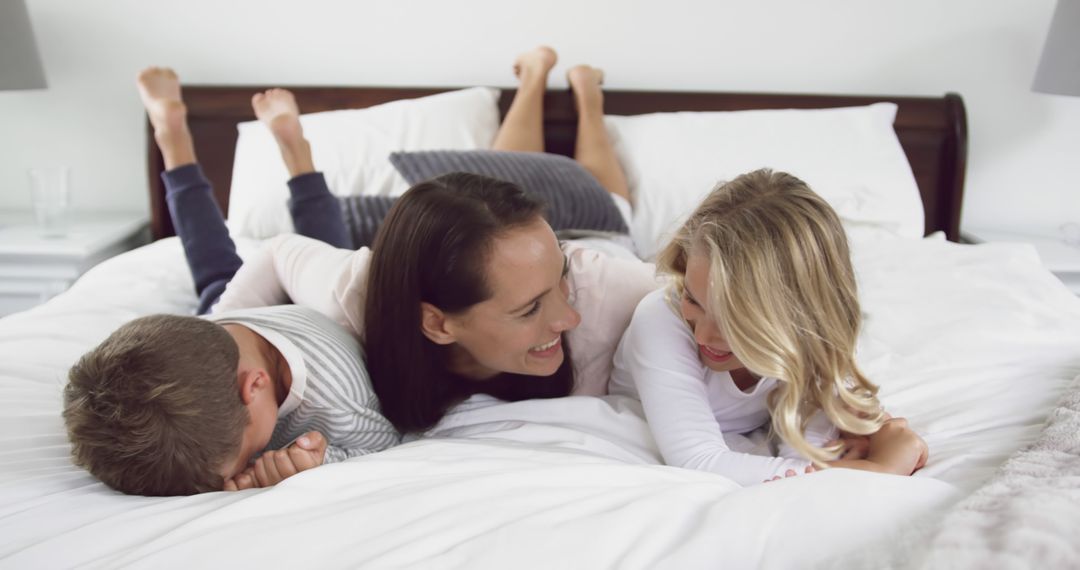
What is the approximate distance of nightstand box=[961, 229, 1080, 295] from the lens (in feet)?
7.29

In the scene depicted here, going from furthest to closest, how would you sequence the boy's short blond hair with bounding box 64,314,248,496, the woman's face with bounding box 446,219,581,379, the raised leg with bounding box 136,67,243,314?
1. the raised leg with bounding box 136,67,243,314
2. the woman's face with bounding box 446,219,581,379
3. the boy's short blond hair with bounding box 64,314,248,496

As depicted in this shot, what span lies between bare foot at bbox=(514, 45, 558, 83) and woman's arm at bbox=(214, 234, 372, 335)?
3.23 ft

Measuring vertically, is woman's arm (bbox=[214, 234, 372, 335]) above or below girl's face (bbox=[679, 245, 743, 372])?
below

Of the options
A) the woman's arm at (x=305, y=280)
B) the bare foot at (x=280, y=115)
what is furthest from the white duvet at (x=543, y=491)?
the bare foot at (x=280, y=115)

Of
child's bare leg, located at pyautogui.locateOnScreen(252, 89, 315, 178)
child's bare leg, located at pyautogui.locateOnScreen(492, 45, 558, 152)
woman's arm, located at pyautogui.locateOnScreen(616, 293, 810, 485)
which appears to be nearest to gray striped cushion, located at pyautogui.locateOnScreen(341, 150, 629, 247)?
child's bare leg, located at pyautogui.locateOnScreen(252, 89, 315, 178)

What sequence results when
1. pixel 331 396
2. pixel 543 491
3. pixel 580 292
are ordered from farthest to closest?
1. pixel 580 292
2. pixel 331 396
3. pixel 543 491

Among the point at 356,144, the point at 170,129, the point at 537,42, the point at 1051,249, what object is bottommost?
the point at 1051,249

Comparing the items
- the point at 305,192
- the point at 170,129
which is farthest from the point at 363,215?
the point at 170,129

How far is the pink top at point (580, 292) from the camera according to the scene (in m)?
1.35

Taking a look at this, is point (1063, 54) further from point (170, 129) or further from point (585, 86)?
point (170, 129)

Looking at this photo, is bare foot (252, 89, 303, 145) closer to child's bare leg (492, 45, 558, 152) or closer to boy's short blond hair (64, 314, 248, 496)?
child's bare leg (492, 45, 558, 152)

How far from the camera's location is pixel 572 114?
97.4 inches

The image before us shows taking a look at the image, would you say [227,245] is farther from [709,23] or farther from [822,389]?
[709,23]

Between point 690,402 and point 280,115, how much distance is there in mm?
1217
